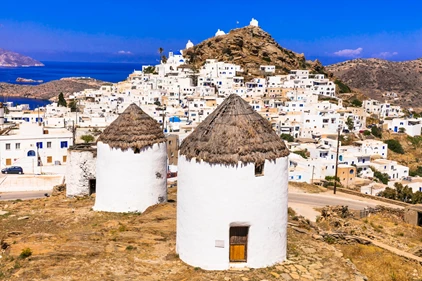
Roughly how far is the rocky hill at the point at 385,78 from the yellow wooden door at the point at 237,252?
125 meters

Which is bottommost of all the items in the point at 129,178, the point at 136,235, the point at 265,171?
the point at 136,235

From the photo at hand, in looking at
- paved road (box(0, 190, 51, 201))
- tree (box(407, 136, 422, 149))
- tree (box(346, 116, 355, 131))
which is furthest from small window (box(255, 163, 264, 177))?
tree (box(407, 136, 422, 149))

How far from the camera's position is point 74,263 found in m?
10.9

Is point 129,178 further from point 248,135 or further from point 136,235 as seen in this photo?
point 248,135

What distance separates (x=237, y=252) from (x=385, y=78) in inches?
6013

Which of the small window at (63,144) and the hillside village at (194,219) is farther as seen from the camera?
the small window at (63,144)

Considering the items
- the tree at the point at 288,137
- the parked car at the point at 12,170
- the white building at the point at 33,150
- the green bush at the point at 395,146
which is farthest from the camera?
the green bush at the point at 395,146

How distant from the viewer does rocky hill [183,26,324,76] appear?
110062 mm

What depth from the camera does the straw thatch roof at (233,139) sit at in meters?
10.4

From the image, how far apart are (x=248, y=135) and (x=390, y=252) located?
6.97 metres

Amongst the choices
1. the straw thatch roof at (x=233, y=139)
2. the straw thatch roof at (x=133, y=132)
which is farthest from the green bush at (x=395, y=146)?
the straw thatch roof at (x=233, y=139)

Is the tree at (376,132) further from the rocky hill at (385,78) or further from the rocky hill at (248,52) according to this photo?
the rocky hill at (385,78)

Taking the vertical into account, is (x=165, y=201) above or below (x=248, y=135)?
below

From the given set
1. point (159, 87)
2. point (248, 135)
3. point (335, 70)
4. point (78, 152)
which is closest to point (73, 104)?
point (159, 87)
